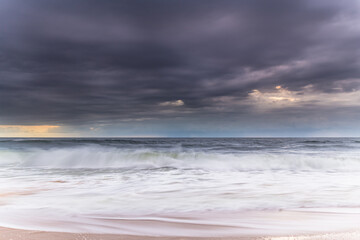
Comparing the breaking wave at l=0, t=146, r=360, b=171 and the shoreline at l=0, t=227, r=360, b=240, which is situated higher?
the shoreline at l=0, t=227, r=360, b=240

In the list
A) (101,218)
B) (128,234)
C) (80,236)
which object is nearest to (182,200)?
(101,218)

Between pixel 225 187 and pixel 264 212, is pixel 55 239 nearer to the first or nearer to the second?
pixel 264 212

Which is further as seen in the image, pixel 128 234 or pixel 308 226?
pixel 308 226

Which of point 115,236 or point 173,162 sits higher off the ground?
point 115,236

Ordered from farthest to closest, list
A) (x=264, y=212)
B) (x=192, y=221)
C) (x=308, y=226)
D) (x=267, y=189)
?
(x=267, y=189)
(x=264, y=212)
(x=192, y=221)
(x=308, y=226)

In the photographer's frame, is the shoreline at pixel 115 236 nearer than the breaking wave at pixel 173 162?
Yes

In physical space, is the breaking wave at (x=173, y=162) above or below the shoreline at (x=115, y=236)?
below

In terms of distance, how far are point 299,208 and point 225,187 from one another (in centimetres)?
205

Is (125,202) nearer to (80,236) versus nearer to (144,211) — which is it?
(144,211)

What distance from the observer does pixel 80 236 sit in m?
2.55

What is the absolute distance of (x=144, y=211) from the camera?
11.8ft

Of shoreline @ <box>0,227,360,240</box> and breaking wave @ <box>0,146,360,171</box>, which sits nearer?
shoreline @ <box>0,227,360,240</box>

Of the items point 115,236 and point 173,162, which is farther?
point 173,162

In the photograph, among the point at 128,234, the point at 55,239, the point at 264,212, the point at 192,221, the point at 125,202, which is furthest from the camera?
the point at 125,202
